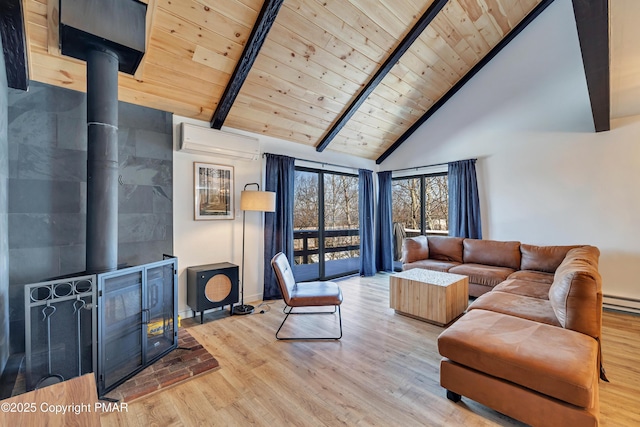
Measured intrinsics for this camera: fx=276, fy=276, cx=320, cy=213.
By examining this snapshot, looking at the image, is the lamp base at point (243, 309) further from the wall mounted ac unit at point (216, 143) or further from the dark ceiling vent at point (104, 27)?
the dark ceiling vent at point (104, 27)

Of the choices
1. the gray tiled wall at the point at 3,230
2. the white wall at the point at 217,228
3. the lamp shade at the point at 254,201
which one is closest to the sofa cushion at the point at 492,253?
the white wall at the point at 217,228

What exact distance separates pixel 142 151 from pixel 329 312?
2.93m

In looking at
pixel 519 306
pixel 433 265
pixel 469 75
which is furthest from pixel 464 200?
pixel 519 306

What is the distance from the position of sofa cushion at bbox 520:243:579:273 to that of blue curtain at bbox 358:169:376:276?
2.51 metres

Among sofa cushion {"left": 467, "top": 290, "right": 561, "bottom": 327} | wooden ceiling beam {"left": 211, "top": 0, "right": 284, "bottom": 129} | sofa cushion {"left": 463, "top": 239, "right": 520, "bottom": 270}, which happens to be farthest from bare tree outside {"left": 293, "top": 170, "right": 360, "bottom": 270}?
sofa cushion {"left": 467, "top": 290, "right": 561, "bottom": 327}

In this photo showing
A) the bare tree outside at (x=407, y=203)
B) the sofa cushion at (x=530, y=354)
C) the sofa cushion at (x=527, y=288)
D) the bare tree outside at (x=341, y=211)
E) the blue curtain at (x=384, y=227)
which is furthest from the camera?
the blue curtain at (x=384, y=227)

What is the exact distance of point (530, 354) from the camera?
65.5 inches

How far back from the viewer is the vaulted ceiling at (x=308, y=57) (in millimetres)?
2514

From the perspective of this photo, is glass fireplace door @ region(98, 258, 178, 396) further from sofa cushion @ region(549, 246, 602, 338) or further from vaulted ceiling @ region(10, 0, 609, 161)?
sofa cushion @ region(549, 246, 602, 338)

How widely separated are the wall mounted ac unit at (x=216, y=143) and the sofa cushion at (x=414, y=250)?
2.89m

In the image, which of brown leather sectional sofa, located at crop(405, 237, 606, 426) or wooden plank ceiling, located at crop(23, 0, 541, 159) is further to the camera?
wooden plank ceiling, located at crop(23, 0, 541, 159)

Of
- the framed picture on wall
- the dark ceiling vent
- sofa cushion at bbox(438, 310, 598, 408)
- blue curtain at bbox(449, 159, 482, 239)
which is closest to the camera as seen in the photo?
sofa cushion at bbox(438, 310, 598, 408)

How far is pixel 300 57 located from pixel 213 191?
1984 mm

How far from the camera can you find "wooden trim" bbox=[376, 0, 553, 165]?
4.18 meters
